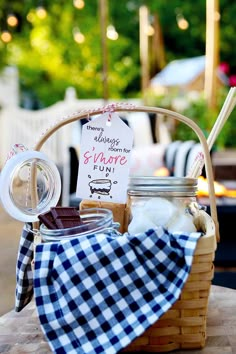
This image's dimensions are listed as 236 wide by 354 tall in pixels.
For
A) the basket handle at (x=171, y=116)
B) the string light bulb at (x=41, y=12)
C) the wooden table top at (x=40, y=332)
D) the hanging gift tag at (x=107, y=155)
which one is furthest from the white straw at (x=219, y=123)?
the string light bulb at (x=41, y=12)

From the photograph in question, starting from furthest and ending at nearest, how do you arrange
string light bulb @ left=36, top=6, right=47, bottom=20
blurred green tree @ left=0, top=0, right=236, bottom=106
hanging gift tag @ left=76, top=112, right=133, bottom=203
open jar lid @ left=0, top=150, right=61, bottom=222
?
1. blurred green tree @ left=0, top=0, right=236, bottom=106
2. string light bulb @ left=36, top=6, right=47, bottom=20
3. hanging gift tag @ left=76, top=112, right=133, bottom=203
4. open jar lid @ left=0, top=150, right=61, bottom=222

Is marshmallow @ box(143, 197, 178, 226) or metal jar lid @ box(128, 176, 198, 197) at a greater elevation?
metal jar lid @ box(128, 176, 198, 197)

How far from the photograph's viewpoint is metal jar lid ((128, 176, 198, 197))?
116cm

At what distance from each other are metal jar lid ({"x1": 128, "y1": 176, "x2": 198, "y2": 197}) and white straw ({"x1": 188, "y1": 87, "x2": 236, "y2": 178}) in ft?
0.35

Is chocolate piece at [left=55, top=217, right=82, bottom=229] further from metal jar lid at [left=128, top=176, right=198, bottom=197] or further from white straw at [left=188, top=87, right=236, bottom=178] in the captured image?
white straw at [left=188, top=87, right=236, bottom=178]

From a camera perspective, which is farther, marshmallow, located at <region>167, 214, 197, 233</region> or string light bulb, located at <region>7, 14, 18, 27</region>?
string light bulb, located at <region>7, 14, 18, 27</region>

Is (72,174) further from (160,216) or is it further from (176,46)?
(176,46)

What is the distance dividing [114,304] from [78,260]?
0.09 meters

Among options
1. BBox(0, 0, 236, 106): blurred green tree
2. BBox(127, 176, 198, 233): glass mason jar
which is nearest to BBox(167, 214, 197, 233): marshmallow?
BBox(127, 176, 198, 233): glass mason jar

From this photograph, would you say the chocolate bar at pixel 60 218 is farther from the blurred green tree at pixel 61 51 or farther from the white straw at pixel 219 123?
the blurred green tree at pixel 61 51

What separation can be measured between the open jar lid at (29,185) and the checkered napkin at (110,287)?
0.15 metres

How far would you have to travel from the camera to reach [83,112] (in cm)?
122

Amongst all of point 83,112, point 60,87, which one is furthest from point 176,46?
point 83,112

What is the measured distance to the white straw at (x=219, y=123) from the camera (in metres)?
1.21
